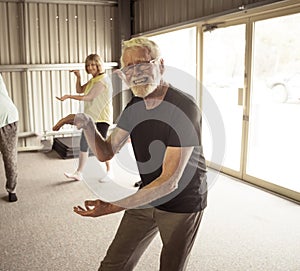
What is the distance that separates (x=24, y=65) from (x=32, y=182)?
2.47 metres

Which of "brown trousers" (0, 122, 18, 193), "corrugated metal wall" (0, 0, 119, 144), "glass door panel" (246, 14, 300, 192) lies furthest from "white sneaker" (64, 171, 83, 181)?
"corrugated metal wall" (0, 0, 119, 144)

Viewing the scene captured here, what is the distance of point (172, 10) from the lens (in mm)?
5512

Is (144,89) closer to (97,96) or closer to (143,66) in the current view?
(143,66)

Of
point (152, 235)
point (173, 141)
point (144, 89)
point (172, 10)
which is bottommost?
point (152, 235)

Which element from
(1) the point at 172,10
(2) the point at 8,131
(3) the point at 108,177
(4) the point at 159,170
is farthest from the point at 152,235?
(1) the point at 172,10

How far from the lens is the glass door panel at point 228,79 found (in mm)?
4586

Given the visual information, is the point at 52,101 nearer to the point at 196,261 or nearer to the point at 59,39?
the point at 59,39

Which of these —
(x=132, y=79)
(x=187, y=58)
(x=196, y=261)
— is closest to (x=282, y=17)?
(x=187, y=58)

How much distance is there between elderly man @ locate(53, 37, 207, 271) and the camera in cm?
139

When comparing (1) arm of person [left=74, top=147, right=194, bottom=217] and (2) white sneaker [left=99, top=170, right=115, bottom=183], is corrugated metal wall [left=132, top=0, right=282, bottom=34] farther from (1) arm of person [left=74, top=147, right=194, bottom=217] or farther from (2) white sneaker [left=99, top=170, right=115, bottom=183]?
(1) arm of person [left=74, top=147, right=194, bottom=217]

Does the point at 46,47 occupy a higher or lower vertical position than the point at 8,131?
higher

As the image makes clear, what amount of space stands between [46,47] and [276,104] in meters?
3.90

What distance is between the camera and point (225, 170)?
477 cm

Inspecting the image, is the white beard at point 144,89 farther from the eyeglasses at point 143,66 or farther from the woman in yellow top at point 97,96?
the woman in yellow top at point 97,96
